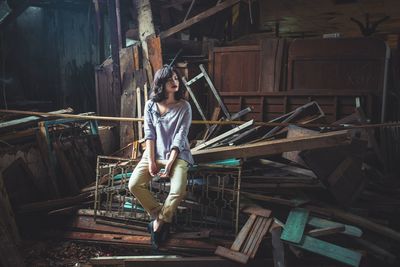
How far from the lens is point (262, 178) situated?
190 inches

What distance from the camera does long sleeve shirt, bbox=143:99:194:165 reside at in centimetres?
410

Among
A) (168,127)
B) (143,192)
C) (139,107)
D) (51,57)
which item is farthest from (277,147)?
(51,57)

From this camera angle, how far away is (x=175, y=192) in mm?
3904

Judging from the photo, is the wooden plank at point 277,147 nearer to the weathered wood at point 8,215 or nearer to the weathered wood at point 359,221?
the weathered wood at point 359,221

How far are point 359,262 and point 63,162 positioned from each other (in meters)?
4.21

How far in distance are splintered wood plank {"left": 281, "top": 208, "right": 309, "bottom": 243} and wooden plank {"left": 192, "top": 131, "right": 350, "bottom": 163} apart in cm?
75

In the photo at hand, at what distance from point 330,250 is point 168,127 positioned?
2.19m

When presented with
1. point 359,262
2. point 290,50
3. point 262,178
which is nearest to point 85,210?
point 262,178

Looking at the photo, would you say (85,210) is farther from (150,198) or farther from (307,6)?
(307,6)

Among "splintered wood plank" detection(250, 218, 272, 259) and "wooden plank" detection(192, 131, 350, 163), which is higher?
"wooden plank" detection(192, 131, 350, 163)

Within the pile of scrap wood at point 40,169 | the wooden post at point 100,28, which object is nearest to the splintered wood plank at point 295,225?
the pile of scrap wood at point 40,169

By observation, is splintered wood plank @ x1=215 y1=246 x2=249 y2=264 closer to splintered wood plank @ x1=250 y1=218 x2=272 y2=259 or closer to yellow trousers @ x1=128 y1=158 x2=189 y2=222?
splintered wood plank @ x1=250 y1=218 x2=272 y2=259

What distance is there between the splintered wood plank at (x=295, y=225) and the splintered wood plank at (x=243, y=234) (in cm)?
38

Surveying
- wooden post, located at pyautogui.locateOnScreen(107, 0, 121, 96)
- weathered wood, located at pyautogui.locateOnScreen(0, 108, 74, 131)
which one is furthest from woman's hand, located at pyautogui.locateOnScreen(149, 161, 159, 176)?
wooden post, located at pyautogui.locateOnScreen(107, 0, 121, 96)
